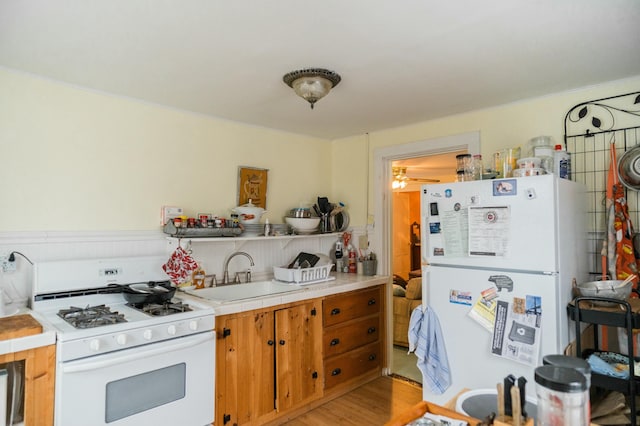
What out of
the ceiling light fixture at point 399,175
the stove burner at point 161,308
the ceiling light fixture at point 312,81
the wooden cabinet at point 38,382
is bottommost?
the wooden cabinet at point 38,382

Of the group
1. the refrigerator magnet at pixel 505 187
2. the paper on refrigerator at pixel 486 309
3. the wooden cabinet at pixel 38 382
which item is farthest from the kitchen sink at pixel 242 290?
the refrigerator magnet at pixel 505 187

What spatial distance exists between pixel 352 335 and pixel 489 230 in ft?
5.09

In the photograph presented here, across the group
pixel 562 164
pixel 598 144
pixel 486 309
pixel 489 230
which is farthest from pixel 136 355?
pixel 598 144

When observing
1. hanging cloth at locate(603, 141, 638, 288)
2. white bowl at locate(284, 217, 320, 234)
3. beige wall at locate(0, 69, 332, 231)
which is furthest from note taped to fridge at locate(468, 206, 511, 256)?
beige wall at locate(0, 69, 332, 231)

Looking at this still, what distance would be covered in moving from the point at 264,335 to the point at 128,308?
87 cm

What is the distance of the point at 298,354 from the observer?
2820 mm

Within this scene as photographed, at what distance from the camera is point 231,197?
324cm

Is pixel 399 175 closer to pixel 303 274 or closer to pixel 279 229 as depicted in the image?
pixel 279 229

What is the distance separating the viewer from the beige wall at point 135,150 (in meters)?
2.26

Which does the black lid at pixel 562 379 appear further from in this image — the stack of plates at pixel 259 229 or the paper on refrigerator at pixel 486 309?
the stack of plates at pixel 259 229

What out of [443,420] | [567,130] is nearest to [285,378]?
[443,420]

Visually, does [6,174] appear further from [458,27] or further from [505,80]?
[505,80]

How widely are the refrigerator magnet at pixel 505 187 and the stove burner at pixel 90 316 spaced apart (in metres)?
2.16

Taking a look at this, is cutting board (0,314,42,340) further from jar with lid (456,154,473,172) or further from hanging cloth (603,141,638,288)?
hanging cloth (603,141,638,288)
